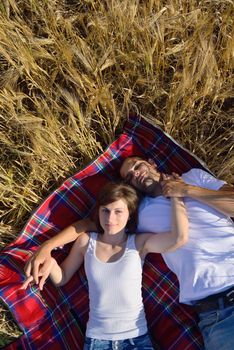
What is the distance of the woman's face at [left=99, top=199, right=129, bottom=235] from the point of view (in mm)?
2934

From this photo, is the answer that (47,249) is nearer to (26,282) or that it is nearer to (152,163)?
(26,282)

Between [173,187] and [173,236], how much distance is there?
0.34 meters

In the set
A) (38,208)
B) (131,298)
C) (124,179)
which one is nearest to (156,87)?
(124,179)

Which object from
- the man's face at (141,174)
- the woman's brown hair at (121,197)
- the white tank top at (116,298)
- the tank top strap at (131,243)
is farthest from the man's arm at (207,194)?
the white tank top at (116,298)

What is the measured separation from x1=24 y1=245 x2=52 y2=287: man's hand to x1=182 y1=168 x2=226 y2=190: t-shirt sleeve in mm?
1091

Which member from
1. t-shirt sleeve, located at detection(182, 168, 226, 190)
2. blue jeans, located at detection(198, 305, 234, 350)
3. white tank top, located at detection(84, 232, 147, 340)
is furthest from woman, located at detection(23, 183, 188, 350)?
blue jeans, located at detection(198, 305, 234, 350)

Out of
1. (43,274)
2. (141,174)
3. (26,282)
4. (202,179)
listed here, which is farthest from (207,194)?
(26,282)

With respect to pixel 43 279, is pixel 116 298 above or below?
below

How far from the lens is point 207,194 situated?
302cm

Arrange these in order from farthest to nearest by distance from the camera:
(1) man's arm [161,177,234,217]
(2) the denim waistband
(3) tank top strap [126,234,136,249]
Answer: (3) tank top strap [126,234,136,249] < (1) man's arm [161,177,234,217] < (2) the denim waistband

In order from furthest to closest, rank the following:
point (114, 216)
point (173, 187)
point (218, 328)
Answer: point (173, 187)
point (114, 216)
point (218, 328)

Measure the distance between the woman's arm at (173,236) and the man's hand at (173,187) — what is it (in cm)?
5

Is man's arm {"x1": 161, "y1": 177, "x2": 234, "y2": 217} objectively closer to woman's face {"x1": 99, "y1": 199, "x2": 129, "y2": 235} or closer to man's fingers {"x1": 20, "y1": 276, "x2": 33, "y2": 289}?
woman's face {"x1": 99, "y1": 199, "x2": 129, "y2": 235}

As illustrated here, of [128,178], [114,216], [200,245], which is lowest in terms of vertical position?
[200,245]
